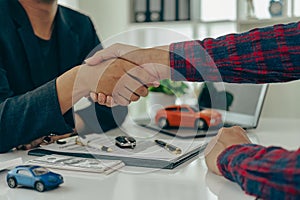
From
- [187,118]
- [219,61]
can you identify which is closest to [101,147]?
[219,61]

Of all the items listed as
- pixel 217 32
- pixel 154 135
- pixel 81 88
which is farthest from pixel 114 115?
pixel 217 32

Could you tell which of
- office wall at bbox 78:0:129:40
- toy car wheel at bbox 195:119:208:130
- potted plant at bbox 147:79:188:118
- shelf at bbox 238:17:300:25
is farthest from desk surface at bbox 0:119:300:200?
office wall at bbox 78:0:129:40

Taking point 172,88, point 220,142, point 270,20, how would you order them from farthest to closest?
point 270,20 < point 172,88 < point 220,142

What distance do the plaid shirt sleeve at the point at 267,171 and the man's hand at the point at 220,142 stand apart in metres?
0.13

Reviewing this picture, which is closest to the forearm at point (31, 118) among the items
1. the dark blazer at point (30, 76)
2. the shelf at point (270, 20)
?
the dark blazer at point (30, 76)

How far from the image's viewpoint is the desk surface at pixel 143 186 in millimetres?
807

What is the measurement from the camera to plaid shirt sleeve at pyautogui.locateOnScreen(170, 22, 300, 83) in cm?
107

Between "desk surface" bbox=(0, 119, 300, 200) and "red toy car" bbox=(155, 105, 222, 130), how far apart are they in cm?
46

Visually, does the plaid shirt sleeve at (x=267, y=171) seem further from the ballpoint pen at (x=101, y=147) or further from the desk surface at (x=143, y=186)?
the ballpoint pen at (x=101, y=147)

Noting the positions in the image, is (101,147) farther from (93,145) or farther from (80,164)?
(80,164)

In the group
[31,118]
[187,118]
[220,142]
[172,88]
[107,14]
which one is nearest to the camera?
[220,142]

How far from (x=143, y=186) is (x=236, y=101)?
1048mm

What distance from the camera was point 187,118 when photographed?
5.03ft

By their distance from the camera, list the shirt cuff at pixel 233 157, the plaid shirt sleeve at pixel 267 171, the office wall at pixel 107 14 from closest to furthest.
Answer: the plaid shirt sleeve at pixel 267 171 < the shirt cuff at pixel 233 157 < the office wall at pixel 107 14
